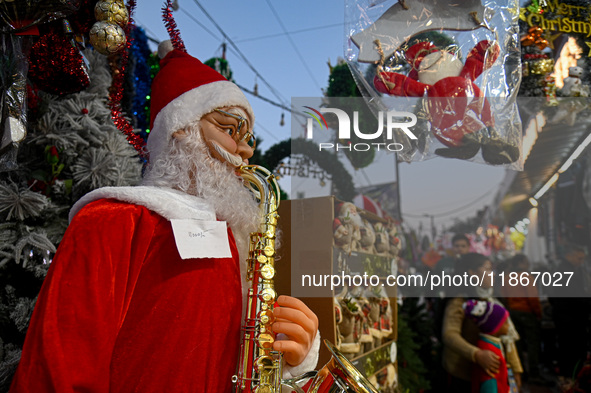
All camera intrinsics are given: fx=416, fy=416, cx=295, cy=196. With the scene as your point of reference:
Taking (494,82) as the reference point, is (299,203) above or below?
below

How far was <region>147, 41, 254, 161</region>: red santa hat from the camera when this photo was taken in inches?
60.4

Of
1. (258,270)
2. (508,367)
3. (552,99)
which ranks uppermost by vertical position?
(552,99)

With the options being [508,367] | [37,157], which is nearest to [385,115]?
[37,157]

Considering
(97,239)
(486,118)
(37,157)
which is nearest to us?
(97,239)

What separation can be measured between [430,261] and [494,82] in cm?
248

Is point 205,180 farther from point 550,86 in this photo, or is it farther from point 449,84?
point 550,86

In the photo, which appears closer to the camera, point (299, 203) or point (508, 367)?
point (299, 203)

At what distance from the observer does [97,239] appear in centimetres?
110

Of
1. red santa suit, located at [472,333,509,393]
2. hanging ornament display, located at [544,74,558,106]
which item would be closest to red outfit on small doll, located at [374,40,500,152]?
hanging ornament display, located at [544,74,558,106]

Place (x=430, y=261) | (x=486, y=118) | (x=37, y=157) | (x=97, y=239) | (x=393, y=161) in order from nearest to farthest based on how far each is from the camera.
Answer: (x=97, y=239) < (x=37, y=157) < (x=486, y=118) < (x=393, y=161) < (x=430, y=261)

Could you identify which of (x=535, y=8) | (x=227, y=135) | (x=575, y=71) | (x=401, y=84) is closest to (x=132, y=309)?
(x=227, y=135)

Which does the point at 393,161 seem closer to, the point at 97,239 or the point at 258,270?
the point at 258,270

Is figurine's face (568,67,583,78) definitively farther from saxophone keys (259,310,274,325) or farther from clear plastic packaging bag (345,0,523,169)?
saxophone keys (259,310,274,325)

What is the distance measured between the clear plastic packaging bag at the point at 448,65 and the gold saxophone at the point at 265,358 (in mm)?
1207
